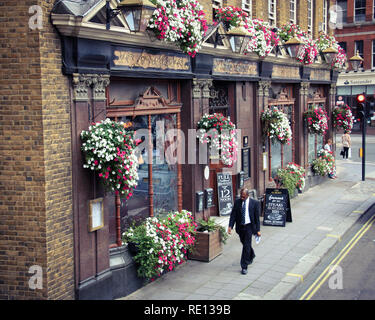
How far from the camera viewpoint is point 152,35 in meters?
9.93

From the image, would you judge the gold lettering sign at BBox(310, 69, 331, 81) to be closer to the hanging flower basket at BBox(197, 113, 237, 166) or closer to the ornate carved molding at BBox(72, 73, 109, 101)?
the hanging flower basket at BBox(197, 113, 237, 166)

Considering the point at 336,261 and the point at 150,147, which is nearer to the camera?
the point at 150,147

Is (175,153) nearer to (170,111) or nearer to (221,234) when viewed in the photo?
(170,111)

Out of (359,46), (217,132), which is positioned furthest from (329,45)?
(359,46)

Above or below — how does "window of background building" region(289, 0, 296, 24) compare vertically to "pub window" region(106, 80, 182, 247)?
above

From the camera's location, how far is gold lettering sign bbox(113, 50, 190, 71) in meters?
9.57

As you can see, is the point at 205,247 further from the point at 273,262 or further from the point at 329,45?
the point at 329,45

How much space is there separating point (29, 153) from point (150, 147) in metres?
3.61

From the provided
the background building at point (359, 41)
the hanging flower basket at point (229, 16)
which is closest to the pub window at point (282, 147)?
the hanging flower basket at point (229, 16)

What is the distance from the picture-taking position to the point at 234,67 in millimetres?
14227

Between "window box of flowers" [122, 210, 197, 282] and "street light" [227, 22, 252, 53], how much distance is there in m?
4.92

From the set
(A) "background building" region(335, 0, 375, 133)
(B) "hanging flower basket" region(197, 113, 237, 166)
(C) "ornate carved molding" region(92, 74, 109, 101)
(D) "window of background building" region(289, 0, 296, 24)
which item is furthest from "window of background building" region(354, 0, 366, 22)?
(C) "ornate carved molding" region(92, 74, 109, 101)
